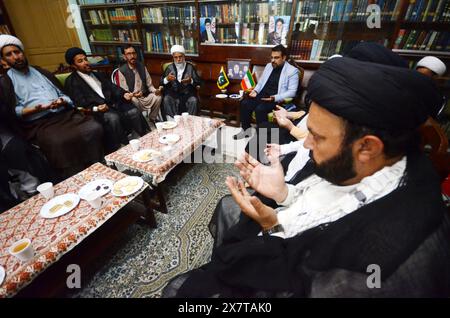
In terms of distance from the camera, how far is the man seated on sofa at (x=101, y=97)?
8.06 feet

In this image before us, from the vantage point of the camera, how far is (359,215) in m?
0.59

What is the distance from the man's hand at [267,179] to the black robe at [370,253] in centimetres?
26

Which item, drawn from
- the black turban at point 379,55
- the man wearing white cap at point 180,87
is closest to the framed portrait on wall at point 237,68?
the man wearing white cap at point 180,87

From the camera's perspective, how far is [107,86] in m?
2.78

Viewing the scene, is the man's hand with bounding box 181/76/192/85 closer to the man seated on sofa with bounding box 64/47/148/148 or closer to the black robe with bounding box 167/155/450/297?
the man seated on sofa with bounding box 64/47/148/148

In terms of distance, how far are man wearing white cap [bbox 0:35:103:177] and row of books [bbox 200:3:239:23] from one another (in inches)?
94.7

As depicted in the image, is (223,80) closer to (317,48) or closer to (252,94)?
(252,94)

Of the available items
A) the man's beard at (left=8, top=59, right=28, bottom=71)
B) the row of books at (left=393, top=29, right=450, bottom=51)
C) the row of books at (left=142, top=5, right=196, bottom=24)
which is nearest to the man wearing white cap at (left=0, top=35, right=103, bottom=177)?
the man's beard at (left=8, top=59, right=28, bottom=71)

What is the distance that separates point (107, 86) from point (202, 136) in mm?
1746

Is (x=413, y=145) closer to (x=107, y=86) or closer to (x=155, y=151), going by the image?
(x=155, y=151)

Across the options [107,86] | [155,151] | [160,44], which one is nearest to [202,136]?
[155,151]

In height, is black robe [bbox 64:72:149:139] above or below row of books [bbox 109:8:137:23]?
below

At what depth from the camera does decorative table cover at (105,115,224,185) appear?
1.54m

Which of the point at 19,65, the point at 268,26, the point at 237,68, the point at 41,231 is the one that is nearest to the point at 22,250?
the point at 41,231
